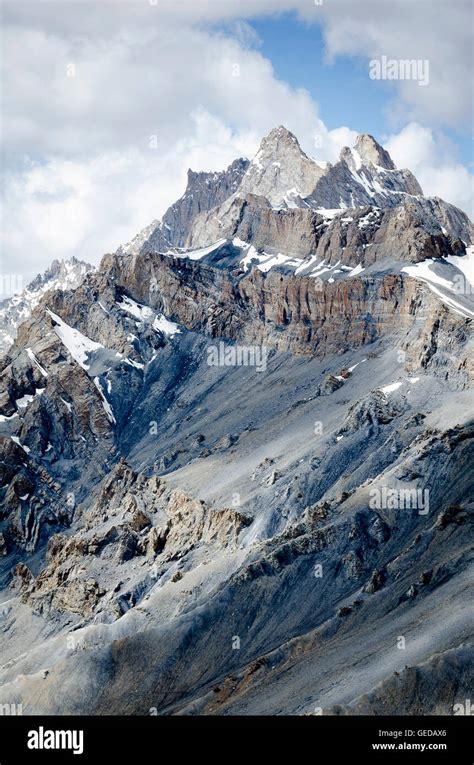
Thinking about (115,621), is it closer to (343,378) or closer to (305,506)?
(305,506)

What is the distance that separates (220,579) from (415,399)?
5451 cm

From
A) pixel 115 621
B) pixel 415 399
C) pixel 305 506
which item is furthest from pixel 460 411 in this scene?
pixel 115 621

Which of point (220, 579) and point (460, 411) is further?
point (460, 411)
